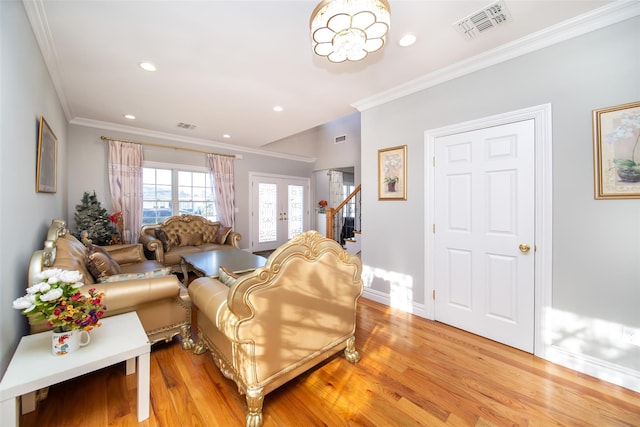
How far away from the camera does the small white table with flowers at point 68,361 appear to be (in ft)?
3.60

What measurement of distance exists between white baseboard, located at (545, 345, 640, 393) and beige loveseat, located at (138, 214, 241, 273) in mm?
4568

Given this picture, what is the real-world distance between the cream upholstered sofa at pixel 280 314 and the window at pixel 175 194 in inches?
149

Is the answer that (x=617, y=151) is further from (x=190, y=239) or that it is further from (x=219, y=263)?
(x=190, y=239)

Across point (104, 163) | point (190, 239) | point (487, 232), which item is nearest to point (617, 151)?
point (487, 232)

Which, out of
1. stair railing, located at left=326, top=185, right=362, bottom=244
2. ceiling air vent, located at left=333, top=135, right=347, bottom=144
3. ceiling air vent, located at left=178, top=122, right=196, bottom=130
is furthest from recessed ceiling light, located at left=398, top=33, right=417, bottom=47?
ceiling air vent, located at left=333, top=135, right=347, bottom=144

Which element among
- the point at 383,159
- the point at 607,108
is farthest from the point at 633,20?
the point at 383,159

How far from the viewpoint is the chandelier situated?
1.33 m

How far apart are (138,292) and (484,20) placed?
3357mm

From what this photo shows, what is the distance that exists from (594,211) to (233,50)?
10.6 ft

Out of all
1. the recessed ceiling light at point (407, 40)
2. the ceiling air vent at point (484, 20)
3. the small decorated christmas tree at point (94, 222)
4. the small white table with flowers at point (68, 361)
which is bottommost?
the small white table with flowers at point (68, 361)

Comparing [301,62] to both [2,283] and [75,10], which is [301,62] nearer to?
[75,10]

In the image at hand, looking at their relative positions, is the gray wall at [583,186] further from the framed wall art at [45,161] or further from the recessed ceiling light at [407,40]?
the framed wall art at [45,161]

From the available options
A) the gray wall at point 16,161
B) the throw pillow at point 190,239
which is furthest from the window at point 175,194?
the gray wall at point 16,161

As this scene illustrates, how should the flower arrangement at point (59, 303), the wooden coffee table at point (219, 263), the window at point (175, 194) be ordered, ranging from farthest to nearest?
1. the window at point (175, 194)
2. the wooden coffee table at point (219, 263)
3. the flower arrangement at point (59, 303)
